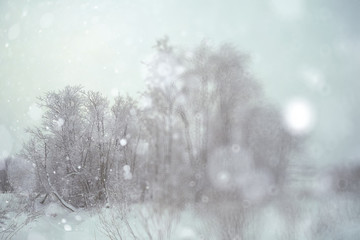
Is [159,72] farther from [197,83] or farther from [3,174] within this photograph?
[3,174]

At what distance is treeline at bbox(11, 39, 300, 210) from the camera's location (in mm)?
12852

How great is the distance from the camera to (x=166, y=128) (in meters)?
14.3

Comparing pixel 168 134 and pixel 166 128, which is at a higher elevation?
pixel 166 128

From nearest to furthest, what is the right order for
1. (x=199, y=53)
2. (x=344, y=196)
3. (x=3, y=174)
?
(x=344, y=196) < (x=199, y=53) < (x=3, y=174)

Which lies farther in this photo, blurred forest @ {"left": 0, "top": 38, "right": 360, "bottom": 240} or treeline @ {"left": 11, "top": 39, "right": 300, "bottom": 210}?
treeline @ {"left": 11, "top": 39, "right": 300, "bottom": 210}

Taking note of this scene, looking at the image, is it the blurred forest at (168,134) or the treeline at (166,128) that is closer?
the blurred forest at (168,134)

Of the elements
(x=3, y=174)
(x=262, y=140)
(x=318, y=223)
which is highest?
(x=262, y=140)

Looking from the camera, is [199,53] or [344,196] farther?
[199,53]

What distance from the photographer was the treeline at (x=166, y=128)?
12.9 meters

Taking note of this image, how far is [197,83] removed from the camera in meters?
13.9

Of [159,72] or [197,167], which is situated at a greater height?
[159,72]

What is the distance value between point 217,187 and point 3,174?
3610 cm

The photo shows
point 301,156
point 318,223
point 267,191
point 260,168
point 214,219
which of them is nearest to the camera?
point 214,219

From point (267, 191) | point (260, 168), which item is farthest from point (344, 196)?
point (260, 168)
